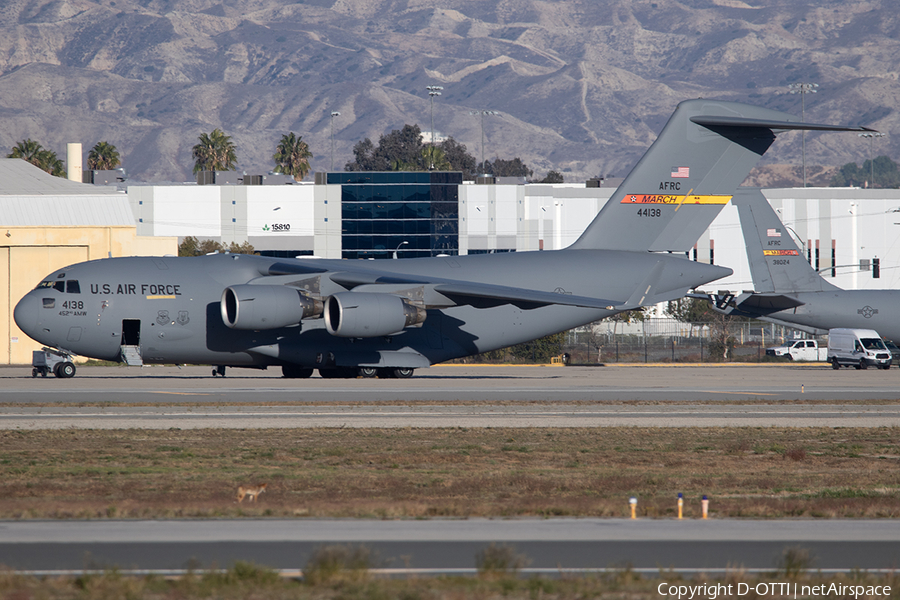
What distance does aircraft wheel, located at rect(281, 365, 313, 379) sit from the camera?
36.1m

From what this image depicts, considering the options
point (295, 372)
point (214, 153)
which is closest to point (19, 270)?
point (295, 372)

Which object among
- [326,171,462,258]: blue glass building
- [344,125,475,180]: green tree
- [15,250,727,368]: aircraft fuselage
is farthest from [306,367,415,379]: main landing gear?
[344,125,475,180]: green tree

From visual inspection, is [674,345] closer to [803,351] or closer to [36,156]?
[803,351]

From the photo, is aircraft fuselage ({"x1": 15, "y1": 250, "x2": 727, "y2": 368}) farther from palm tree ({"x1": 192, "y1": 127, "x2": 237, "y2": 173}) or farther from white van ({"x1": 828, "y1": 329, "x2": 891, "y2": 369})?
palm tree ({"x1": 192, "y1": 127, "x2": 237, "y2": 173})

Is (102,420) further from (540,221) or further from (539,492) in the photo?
(540,221)

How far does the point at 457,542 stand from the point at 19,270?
141ft

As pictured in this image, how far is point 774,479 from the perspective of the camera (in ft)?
53.9

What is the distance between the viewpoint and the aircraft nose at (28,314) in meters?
31.9

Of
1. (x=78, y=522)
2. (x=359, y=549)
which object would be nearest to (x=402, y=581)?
(x=359, y=549)

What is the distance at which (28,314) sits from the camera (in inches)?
1259

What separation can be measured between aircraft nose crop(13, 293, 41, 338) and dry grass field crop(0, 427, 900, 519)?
12052 mm

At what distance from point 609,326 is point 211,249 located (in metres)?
30.9

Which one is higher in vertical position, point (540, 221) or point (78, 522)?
point (540, 221)

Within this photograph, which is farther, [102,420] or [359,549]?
[102,420]
